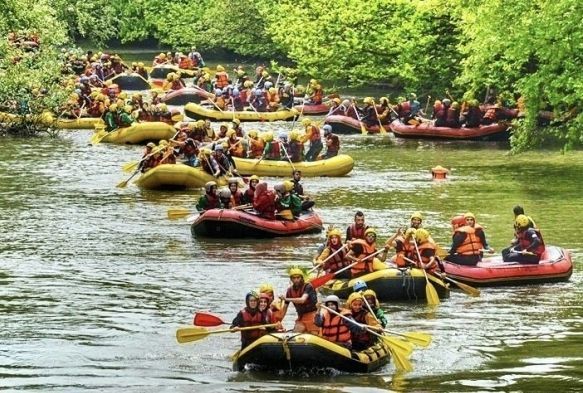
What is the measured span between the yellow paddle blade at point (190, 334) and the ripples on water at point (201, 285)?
322 millimetres

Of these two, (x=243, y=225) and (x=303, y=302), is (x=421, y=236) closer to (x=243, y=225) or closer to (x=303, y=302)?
(x=303, y=302)

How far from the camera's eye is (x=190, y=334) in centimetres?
2047

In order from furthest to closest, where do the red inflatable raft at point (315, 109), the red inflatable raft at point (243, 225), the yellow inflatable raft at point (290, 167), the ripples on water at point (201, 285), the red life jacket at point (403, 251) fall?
the red inflatable raft at point (315, 109) < the yellow inflatable raft at point (290, 167) < the red inflatable raft at point (243, 225) < the red life jacket at point (403, 251) < the ripples on water at point (201, 285)

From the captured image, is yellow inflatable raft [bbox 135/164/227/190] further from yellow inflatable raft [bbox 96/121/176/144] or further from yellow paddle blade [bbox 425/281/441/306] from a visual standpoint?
yellow paddle blade [bbox 425/281/441/306]

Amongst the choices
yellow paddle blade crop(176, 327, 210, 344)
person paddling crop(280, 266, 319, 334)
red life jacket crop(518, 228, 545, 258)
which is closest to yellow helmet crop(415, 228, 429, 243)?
red life jacket crop(518, 228, 545, 258)

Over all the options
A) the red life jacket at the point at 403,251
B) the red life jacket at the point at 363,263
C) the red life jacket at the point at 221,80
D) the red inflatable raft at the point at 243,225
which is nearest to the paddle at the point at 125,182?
the red inflatable raft at the point at 243,225

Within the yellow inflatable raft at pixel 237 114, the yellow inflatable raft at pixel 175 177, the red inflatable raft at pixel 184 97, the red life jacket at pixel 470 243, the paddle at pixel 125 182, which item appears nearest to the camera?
the red life jacket at pixel 470 243

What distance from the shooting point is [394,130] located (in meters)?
46.2

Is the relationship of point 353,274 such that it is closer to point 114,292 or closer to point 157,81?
point 114,292

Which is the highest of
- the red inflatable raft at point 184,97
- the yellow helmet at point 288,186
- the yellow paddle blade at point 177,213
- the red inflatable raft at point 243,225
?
the yellow helmet at point 288,186

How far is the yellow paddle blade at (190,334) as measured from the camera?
2041 cm

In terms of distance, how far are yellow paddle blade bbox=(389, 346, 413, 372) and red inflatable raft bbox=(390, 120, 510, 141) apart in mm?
25493

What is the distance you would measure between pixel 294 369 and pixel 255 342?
60cm

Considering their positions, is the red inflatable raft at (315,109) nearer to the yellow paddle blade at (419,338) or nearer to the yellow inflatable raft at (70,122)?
the yellow inflatable raft at (70,122)
